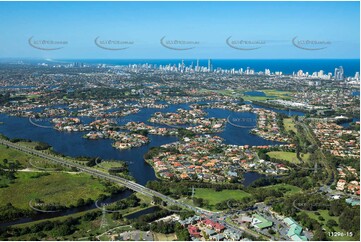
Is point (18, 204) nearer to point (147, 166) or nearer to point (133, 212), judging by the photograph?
point (133, 212)

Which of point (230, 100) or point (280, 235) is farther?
point (230, 100)

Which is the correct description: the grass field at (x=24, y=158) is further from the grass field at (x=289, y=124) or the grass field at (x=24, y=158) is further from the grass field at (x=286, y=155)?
the grass field at (x=289, y=124)

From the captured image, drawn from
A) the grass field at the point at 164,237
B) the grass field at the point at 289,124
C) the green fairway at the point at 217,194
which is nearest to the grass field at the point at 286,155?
the green fairway at the point at 217,194

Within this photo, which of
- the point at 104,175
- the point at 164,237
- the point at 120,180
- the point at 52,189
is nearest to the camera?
the point at 164,237

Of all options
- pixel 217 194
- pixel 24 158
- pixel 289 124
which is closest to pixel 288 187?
pixel 217 194

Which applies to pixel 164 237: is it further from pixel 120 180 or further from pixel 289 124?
pixel 289 124

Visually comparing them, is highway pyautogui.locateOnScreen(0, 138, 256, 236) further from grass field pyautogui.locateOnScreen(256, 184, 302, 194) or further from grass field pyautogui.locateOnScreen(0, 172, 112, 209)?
grass field pyautogui.locateOnScreen(256, 184, 302, 194)

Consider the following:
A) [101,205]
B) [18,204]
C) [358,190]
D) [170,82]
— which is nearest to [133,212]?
[101,205]
